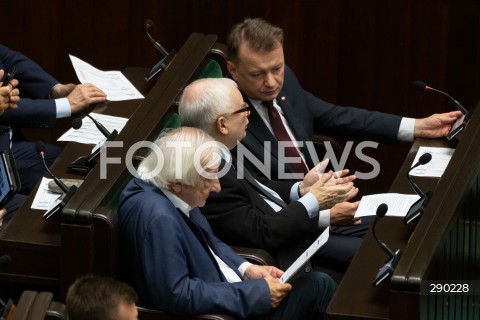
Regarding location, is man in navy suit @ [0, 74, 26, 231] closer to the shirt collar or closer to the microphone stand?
the microphone stand

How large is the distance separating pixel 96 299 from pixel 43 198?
48.8 inches

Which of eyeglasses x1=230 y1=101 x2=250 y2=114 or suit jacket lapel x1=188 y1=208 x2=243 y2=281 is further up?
eyeglasses x1=230 y1=101 x2=250 y2=114

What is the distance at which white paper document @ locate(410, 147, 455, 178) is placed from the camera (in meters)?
4.04

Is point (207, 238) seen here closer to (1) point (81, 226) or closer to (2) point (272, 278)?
(2) point (272, 278)

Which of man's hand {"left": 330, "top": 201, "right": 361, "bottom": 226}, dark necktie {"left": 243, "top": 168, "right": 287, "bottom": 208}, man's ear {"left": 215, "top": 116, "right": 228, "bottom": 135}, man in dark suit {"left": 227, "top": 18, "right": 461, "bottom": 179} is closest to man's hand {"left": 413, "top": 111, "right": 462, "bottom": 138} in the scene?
man in dark suit {"left": 227, "top": 18, "right": 461, "bottom": 179}

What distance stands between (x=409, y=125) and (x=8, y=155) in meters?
1.44

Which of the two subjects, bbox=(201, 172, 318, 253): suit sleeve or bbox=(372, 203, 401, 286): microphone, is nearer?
bbox=(372, 203, 401, 286): microphone

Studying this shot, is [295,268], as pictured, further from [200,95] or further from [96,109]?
[96,109]

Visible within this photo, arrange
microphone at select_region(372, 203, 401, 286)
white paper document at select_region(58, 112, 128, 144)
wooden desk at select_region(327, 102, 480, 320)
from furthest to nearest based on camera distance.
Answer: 1. white paper document at select_region(58, 112, 128, 144)
2. microphone at select_region(372, 203, 401, 286)
3. wooden desk at select_region(327, 102, 480, 320)

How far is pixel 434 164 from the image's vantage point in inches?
162

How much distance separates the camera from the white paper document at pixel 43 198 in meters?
3.81

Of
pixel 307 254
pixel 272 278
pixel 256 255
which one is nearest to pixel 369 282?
pixel 307 254

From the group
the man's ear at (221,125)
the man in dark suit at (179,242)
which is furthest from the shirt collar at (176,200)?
the man's ear at (221,125)

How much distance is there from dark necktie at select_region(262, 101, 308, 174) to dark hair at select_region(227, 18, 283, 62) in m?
0.20
